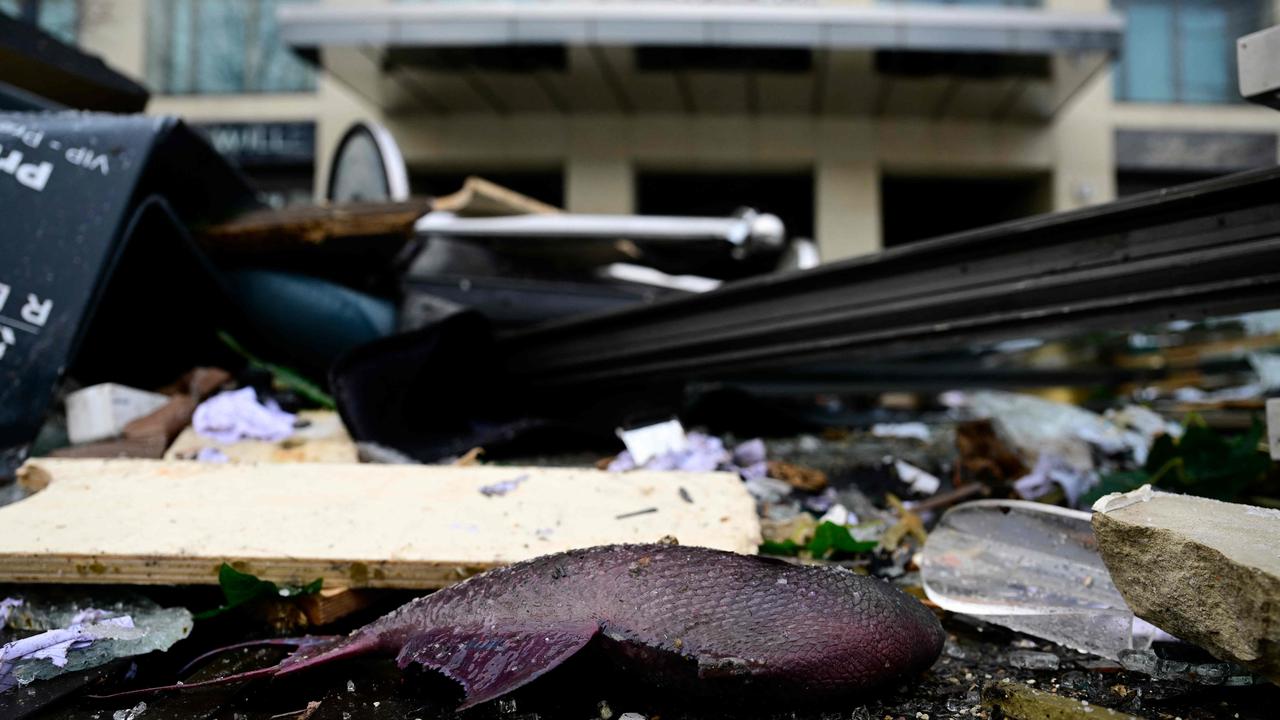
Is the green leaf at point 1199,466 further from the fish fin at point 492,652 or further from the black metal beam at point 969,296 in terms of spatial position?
the fish fin at point 492,652

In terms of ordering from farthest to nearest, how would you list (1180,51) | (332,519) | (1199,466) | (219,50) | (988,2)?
(219,50) < (1180,51) < (988,2) < (1199,466) < (332,519)

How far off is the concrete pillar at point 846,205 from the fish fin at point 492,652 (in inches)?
300

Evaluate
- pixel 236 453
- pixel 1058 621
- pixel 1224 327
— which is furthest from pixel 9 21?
pixel 1224 327

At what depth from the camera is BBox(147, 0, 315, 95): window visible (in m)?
8.98

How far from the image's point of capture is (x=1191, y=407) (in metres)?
3.73

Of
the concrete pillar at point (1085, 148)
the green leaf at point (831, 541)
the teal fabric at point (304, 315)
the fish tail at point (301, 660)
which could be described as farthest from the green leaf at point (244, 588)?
the concrete pillar at point (1085, 148)

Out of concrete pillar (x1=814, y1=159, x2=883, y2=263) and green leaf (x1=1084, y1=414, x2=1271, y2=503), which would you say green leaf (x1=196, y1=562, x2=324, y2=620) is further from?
concrete pillar (x1=814, y1=159, x2=883, y2=263)

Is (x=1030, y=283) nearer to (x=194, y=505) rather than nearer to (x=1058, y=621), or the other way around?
(x=1058, y=621)

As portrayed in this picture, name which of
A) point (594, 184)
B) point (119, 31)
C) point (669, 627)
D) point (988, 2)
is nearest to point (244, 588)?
point (669, 627)

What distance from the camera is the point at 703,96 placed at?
26.5ft

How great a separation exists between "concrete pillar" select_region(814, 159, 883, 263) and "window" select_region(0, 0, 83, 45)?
8787 millimetres

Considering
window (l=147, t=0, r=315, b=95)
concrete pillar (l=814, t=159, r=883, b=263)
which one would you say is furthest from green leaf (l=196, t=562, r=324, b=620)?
window (l=147, t=0, r=315, b=95)

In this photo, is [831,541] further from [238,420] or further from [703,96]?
[703,96]

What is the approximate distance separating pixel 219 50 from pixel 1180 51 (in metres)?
11.2
